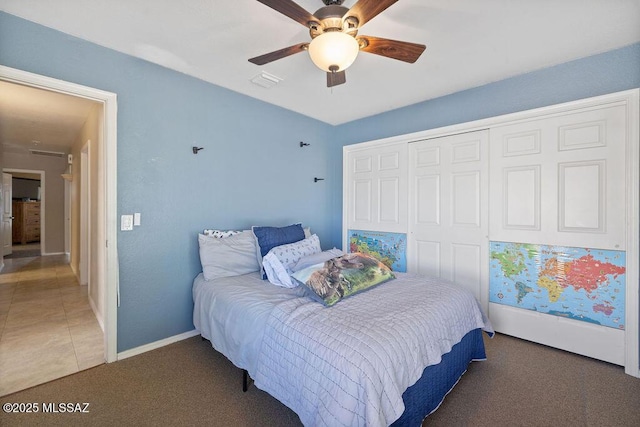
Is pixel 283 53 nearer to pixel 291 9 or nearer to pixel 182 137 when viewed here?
pixel 291 9

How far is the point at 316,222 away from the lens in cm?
406

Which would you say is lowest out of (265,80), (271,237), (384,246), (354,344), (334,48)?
(354,344)

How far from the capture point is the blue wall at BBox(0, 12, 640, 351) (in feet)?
7.16

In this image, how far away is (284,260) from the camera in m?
2.45

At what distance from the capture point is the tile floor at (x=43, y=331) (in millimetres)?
2122

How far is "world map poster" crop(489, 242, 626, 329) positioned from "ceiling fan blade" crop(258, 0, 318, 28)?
8.58ft

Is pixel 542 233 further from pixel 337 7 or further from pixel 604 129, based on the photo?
pixel 337 7

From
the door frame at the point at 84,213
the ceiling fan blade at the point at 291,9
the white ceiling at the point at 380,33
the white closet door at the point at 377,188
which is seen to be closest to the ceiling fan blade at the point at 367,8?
the ceiling fan blade at the point at 291,9

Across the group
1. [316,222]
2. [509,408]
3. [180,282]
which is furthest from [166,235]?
[509,408]

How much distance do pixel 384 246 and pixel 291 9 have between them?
9.23 ft

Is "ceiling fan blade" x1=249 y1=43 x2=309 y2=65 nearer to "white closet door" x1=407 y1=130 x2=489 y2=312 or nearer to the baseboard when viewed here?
"white closet door" x1=407 y1=130 x2=489 y2=312

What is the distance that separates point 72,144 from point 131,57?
13.8 feet

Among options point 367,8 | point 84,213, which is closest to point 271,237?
point 367,8

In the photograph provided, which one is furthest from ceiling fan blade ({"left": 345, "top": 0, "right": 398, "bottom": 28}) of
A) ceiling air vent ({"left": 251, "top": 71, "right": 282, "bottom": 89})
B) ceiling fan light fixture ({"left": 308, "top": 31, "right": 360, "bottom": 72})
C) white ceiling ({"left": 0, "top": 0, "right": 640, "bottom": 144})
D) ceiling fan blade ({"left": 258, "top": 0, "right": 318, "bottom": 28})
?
ceiling air vent ({"left": 251, "top": 71, "right": 282, "bottom": 89})
